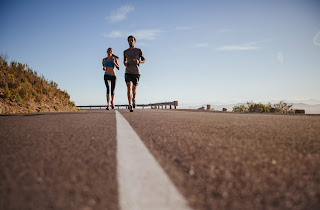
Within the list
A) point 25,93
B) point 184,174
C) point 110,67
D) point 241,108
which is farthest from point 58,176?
point 241,108

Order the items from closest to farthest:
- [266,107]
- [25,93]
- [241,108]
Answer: [25,93], [266,107], [241,108]

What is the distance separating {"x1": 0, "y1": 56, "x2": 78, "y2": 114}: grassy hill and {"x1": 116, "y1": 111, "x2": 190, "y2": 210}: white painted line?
9258 mm

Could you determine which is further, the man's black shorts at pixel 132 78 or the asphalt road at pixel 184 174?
the man's black shorts at pixel 132 78

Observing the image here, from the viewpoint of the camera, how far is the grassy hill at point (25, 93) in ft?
31.5

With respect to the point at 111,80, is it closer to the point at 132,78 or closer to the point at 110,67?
the point at 110,67

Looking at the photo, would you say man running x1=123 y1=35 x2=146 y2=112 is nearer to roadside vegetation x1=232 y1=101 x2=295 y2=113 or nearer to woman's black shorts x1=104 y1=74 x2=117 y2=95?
woman's black shorts x1=104 y1=74 x2=117 y2=95

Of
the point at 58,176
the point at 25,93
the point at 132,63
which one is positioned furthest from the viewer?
the point at 25,93

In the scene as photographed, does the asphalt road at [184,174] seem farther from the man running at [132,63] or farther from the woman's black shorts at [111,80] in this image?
the woman's black shorts at [111,80]

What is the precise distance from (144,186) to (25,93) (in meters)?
11.5

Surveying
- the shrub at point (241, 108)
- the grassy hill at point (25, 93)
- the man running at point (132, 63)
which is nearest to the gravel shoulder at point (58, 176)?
the man running at point (132, 63)

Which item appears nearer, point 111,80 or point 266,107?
point 111,80

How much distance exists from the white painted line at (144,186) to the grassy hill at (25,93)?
9.26 metres

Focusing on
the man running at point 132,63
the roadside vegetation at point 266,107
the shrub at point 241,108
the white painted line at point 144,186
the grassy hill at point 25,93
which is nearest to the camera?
the white painted line at point 144,186

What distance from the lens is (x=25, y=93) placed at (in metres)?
10.7
